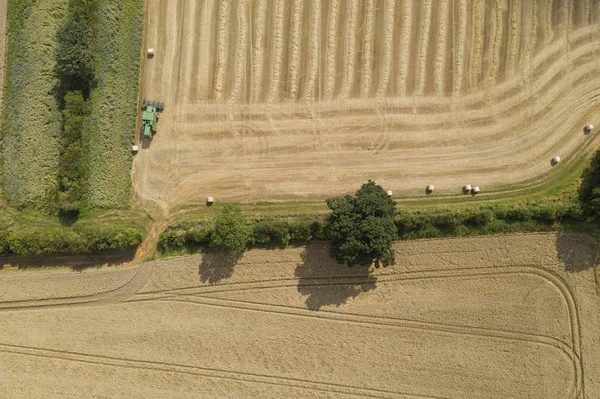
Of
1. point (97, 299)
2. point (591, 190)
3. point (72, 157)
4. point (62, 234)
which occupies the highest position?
point (591, 190)

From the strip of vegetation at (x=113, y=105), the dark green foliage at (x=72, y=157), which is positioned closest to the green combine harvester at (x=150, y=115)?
the strip of vegetation at (x=113, y=105)

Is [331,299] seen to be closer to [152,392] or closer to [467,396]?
[467,396]

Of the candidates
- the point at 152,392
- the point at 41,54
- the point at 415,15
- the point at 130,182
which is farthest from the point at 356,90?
the point at 152,392

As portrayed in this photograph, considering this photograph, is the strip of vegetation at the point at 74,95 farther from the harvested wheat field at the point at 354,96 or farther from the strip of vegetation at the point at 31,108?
the harvested wheat field at the point at 354,96

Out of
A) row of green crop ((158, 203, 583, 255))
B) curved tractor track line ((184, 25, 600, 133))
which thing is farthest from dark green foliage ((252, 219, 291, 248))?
curved tractor track line ((184, 25, 600, 133))

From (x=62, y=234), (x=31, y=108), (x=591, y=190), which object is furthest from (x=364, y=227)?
(x=31, y=108)

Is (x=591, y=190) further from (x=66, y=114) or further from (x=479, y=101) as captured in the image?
(x=66, y=114)
